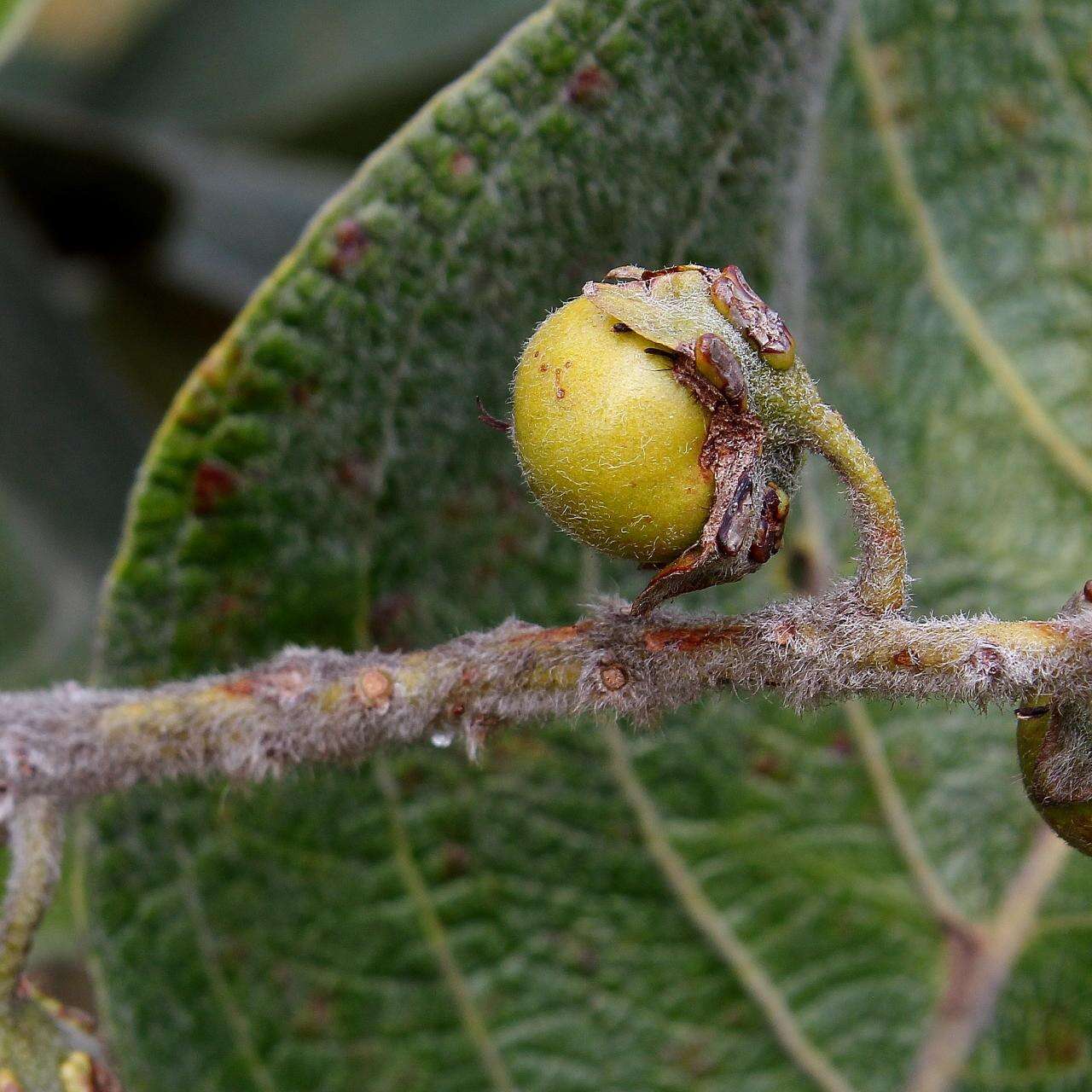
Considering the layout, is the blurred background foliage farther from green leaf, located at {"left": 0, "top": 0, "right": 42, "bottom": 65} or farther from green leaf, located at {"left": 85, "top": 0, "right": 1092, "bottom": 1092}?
green leaf, located at {"left": 0, "top": 0, "right": 42, "bottom": 65}

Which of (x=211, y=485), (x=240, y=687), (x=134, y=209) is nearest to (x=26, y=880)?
(x=240, y=687)

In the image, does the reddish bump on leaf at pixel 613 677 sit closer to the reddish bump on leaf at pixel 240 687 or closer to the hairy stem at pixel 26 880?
the reddish bump on leaf at pixel 240 687

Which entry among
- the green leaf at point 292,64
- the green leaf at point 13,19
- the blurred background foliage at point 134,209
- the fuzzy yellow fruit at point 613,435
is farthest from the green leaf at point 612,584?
the green leaf at point 292,64

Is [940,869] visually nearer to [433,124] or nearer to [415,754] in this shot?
[415,754]

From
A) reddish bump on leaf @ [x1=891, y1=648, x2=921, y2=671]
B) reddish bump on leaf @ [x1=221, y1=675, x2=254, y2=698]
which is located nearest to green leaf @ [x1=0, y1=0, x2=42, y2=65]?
reddish bump on leaf @ [x1=221, y1=675, x2=254, y2=698]

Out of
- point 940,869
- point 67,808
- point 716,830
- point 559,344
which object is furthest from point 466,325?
point 940,869

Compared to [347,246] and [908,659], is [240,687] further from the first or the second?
[908,659]
